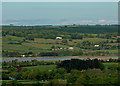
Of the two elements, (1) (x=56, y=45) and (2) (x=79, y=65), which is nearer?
(2) (x=79, y=65)

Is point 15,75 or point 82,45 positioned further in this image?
point 82,45

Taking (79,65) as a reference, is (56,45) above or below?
above

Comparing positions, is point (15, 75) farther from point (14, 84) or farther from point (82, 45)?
point (82, 45)

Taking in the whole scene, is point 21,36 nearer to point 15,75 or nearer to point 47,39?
point 47,39

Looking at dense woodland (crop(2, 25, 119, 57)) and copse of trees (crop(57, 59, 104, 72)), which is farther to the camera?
dense woodland (crop(2, 25, 119, 57))

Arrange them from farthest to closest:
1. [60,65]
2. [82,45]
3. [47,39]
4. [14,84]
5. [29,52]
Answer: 1. [47,39]
2. [82,45]
3. [29,52]
4. [60,65]
5. [14,84]

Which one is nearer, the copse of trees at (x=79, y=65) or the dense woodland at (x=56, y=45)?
the copse of trees at (x=79, y=65)

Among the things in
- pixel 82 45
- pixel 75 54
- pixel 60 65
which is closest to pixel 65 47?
pixel 82 45

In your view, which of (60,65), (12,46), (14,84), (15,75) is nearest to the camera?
(14,84)

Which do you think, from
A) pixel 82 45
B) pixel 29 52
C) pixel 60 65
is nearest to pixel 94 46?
pixel 82 45
